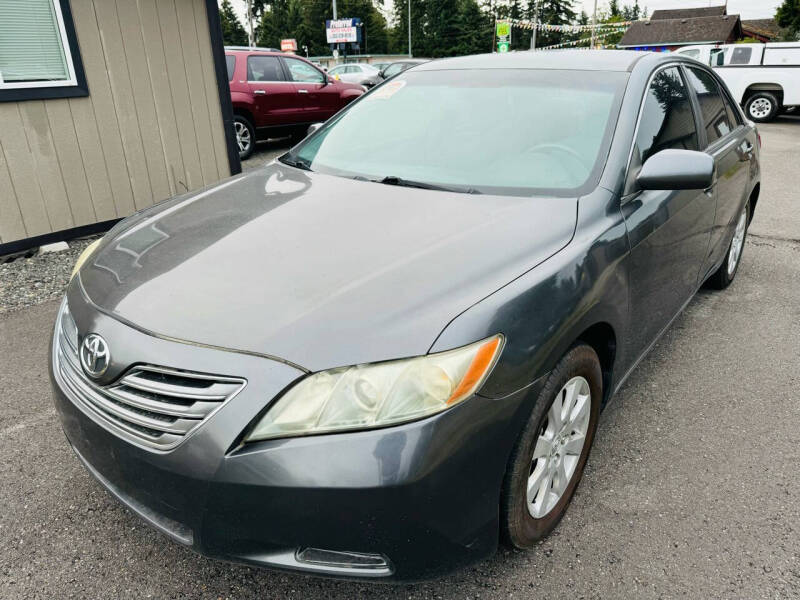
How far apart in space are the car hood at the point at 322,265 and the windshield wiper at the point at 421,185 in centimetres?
5

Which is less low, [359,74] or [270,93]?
[270,93]

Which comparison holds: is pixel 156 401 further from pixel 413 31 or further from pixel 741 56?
pixel 413 31

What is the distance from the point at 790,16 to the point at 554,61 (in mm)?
38104

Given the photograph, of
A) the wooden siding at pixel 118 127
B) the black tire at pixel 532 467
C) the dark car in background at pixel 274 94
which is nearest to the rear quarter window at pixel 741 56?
the dark car in background at pixel 274 94

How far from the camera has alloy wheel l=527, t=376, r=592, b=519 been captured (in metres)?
1.87

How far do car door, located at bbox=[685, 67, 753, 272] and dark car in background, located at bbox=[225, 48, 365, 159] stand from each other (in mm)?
7380

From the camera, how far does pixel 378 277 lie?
1738 mm

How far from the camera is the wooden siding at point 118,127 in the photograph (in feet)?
17.1

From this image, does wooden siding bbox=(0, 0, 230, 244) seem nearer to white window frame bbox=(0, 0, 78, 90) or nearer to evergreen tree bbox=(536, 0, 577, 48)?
white window frame bbox=(0, 0, 78, 90)

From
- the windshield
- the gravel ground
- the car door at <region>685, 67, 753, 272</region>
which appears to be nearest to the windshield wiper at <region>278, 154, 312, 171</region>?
the windshield

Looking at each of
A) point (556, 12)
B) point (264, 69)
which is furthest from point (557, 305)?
point (556, 12)

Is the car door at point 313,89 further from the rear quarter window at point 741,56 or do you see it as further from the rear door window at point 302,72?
the rear quarter window at point 741,56

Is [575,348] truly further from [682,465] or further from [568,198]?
[682,465]

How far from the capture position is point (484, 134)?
8.49ft
